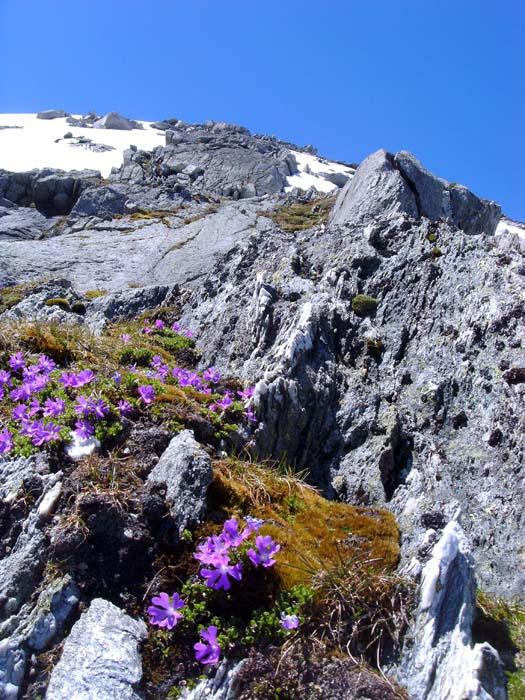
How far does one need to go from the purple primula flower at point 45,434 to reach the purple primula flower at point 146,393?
3.47 feet

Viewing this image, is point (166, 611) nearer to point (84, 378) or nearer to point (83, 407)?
point (83, 407)

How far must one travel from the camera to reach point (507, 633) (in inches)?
167

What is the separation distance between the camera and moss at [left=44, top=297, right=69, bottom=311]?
1233 cm

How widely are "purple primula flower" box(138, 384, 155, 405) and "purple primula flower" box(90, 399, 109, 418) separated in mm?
503

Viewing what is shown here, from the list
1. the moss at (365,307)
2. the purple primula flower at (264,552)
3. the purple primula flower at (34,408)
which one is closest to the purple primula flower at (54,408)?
the purple primula flower at (34,408)

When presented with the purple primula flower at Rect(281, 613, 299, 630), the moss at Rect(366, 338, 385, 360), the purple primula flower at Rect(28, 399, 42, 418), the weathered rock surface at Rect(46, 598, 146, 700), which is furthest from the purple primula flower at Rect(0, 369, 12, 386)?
the moss at Rect(366, 338, 385, 360)

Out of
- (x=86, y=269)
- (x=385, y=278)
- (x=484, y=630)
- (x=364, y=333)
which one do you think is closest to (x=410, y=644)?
(x=484, y=630)

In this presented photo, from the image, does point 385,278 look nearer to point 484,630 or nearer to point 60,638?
point 484,630

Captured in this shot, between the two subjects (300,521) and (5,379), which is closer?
(300,521)

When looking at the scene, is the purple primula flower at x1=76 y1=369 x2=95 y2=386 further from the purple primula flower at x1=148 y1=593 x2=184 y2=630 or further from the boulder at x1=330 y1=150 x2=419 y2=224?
the boulder at x1=330 y1=150 x2=419 y2=224

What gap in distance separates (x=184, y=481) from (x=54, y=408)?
1.89 metres

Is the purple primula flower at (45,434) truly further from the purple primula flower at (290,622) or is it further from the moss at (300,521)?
the purple primula flower at (290,622)

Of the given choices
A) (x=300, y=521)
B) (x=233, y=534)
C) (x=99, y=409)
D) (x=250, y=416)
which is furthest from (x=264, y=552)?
(x=250, y=416)

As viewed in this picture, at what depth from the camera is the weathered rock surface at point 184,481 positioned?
4.79 meters
